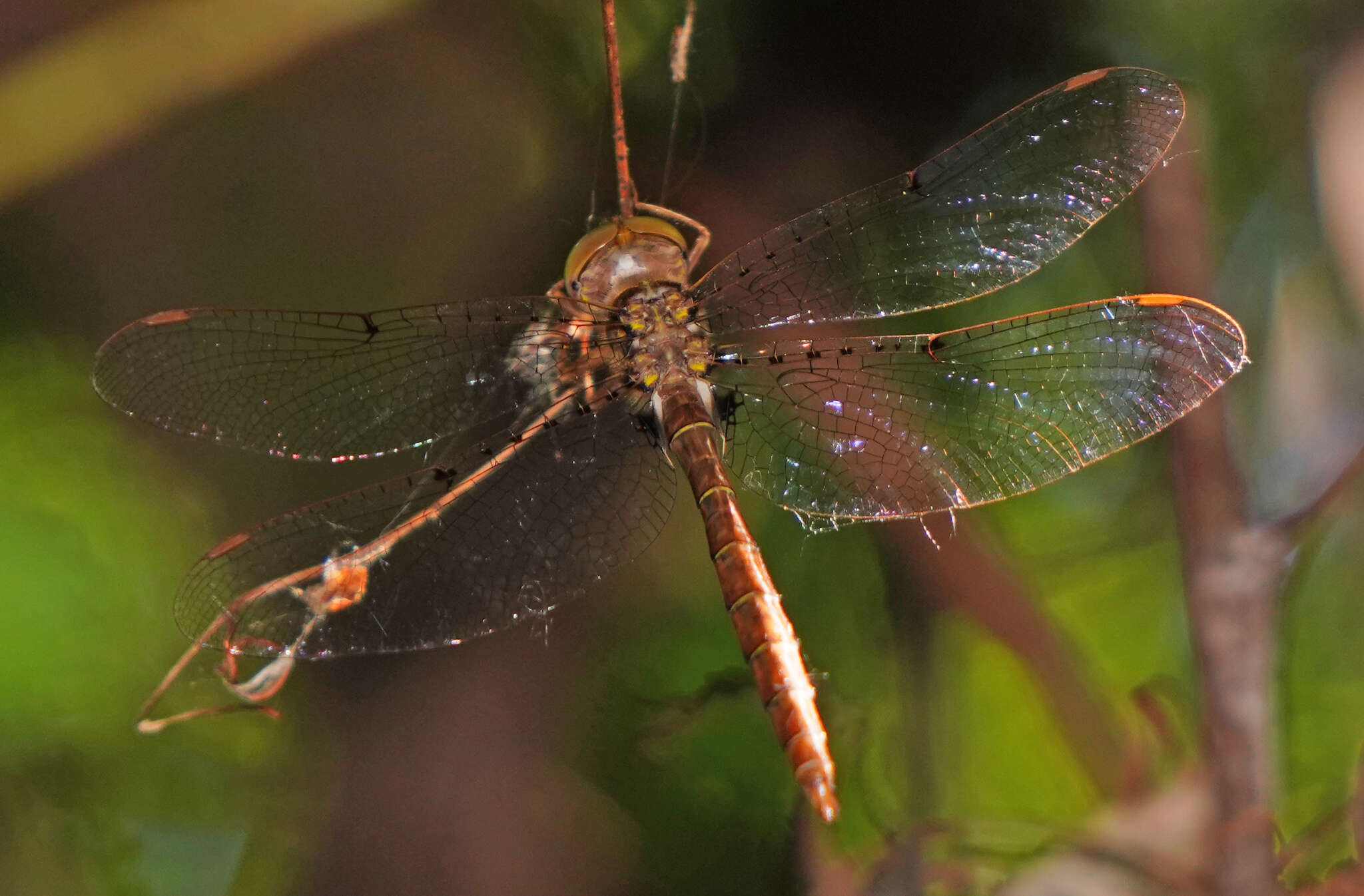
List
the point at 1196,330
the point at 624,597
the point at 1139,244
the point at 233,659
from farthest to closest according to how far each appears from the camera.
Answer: the point at 1139,244 < the point at 624,597 < the point at 233,659 < the point at 1196,330

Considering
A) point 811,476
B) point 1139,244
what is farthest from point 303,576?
point 1139,244

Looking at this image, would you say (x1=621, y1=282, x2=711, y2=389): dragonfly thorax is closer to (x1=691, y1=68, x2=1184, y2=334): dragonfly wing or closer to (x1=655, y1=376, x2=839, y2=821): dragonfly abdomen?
(x1=655, y1=376, x2=839, y2=821): dragonfly abdomen

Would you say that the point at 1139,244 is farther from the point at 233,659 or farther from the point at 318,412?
the point at 233,659

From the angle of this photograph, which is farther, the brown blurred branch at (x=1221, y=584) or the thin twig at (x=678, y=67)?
the thin twig at (x=678, y=67)

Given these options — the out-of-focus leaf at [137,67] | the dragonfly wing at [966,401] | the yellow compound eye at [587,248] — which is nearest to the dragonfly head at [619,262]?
the yellow compound eye at [587,248]

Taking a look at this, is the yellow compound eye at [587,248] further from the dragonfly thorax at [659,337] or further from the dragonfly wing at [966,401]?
the dragonfly wing at [966,401]

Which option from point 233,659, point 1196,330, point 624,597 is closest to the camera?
point 1196,330
